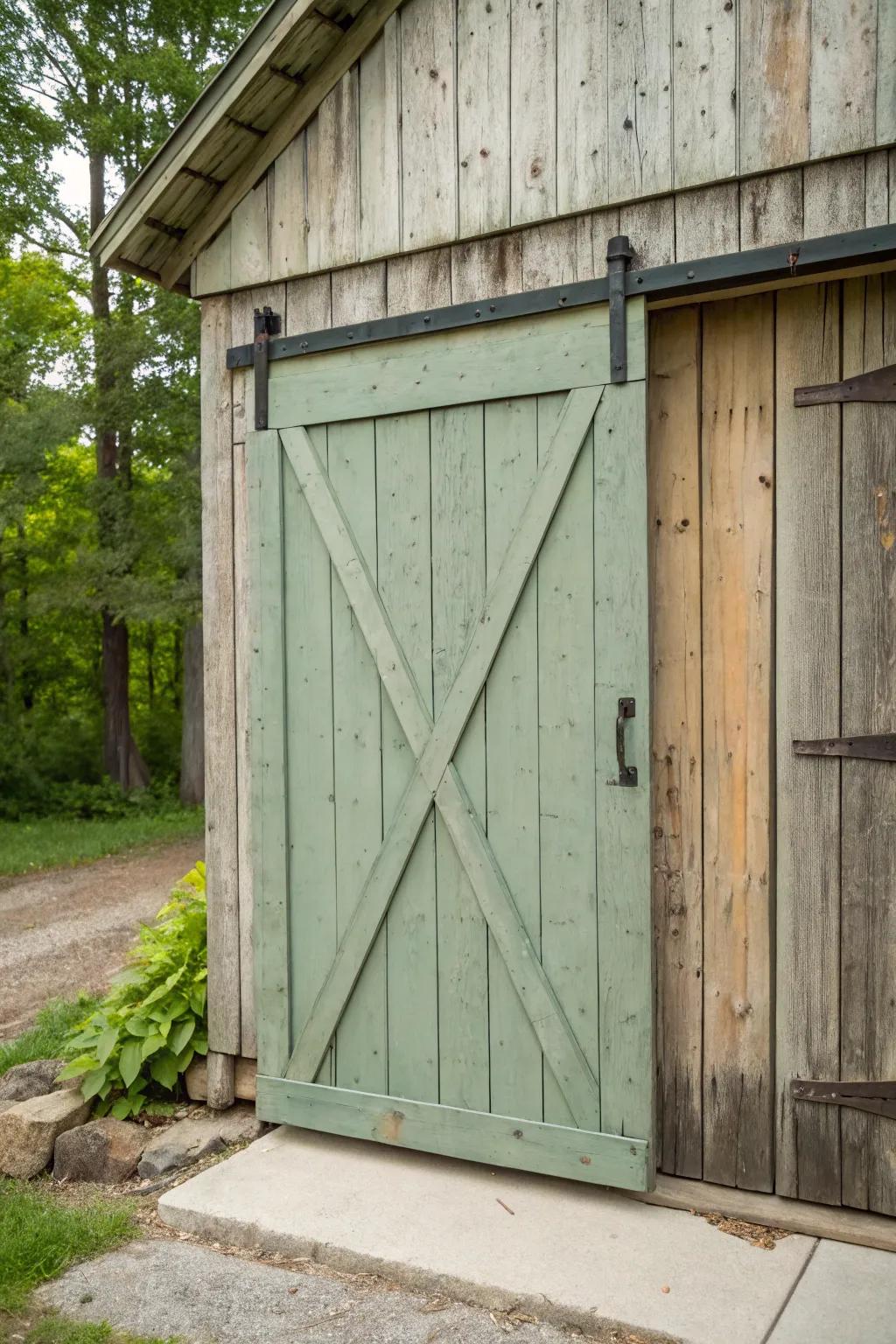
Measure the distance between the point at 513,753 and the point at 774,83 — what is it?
205 centimetres

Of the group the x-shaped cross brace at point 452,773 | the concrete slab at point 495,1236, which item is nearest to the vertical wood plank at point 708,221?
the x-shaped cross brace at point 452,773

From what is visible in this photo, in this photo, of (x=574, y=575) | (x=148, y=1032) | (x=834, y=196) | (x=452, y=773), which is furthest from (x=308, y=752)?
(x=834, y=196)

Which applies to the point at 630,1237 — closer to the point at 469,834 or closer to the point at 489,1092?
the point at 489,1092

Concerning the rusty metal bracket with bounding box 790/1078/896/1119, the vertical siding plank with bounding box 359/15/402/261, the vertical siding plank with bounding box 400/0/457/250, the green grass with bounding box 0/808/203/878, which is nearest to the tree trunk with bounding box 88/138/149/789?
the green grass with bounding box 0/808/203/878

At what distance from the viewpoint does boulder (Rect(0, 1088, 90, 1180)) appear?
383cm

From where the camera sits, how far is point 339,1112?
149 inches

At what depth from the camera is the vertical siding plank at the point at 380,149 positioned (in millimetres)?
3729

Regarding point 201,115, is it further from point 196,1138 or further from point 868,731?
point 196,1138

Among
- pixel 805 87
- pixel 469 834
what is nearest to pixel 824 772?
pixel 469 834

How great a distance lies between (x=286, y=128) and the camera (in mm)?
3893

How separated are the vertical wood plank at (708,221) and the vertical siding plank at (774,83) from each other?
0.31ft

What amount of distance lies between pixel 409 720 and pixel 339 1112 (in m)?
1.34

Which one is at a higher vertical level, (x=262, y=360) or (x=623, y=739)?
(x=262, y=360)

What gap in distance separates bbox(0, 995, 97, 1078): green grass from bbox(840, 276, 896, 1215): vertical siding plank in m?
3.16
